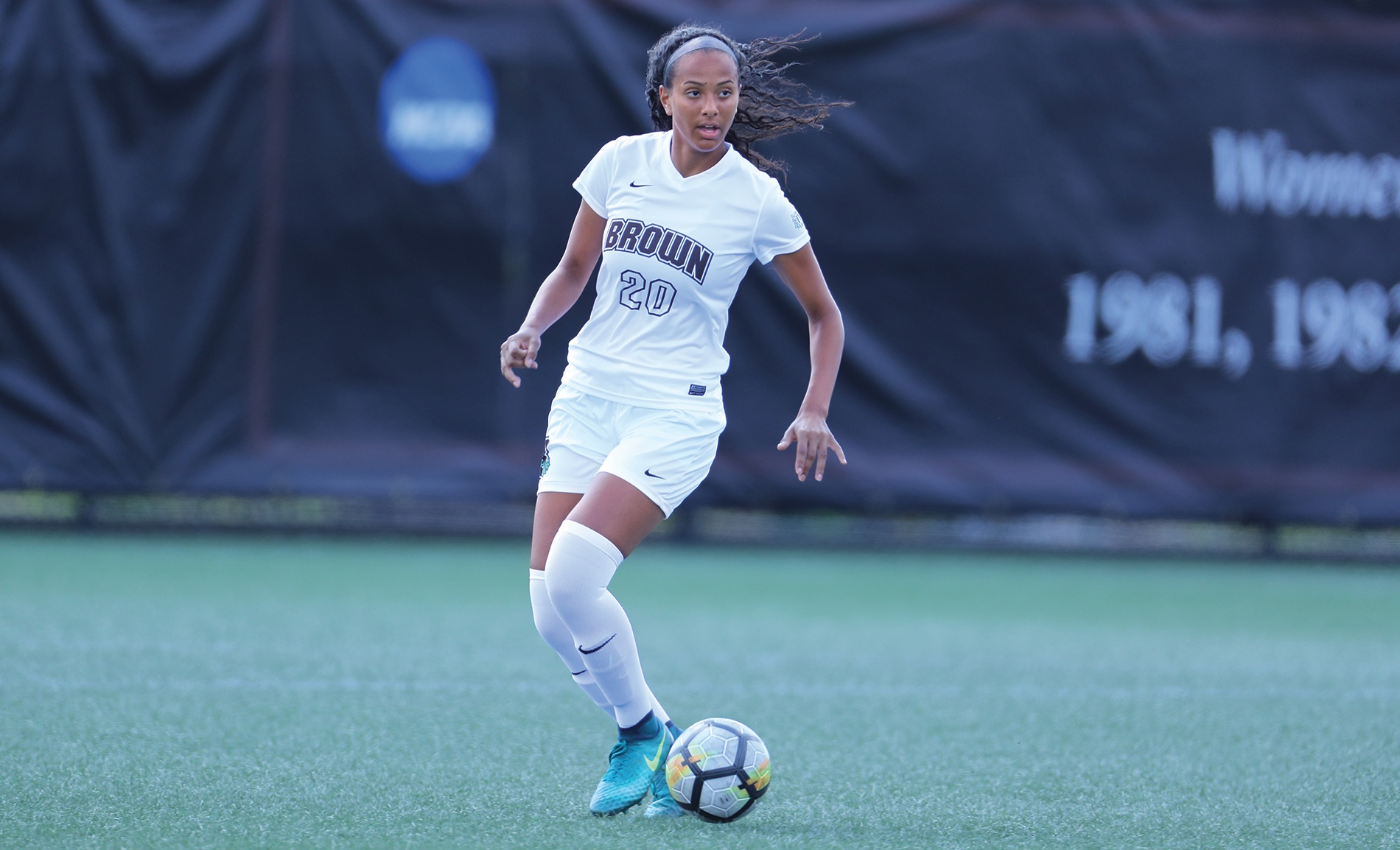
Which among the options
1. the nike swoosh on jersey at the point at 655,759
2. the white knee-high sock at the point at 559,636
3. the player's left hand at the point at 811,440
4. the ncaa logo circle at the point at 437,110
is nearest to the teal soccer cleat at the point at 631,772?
the nike swoosh on jersey at the point at 655,759

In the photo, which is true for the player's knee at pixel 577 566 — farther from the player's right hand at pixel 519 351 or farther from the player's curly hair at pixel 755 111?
the player's curly hair at pixel 755 111

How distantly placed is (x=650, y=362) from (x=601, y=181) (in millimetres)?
523

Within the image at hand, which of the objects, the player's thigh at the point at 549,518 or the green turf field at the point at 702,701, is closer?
the green turf field at the point at 702,701

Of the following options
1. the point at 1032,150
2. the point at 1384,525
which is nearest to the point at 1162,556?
the point at 1384,525

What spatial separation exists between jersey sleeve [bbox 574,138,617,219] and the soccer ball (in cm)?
139

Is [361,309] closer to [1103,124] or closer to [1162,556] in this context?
[1103,124]

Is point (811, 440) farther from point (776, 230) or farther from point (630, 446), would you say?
point (776, 230)

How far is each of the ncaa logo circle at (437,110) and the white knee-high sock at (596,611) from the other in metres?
5.64

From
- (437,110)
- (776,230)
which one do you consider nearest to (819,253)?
(437,110)

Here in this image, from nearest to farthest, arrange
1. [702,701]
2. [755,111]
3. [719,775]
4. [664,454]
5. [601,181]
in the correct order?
1. [719,775]
2. [664,454]
3. [601,181]
4. [755,111]
5. [702,701]

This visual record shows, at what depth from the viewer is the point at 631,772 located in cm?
367

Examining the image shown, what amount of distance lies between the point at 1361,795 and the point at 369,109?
6.85m

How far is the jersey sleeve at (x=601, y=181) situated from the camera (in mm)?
3879

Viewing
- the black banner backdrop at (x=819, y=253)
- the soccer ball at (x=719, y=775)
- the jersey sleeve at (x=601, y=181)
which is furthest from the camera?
the black banner backdrop at (x=819, y=253)
